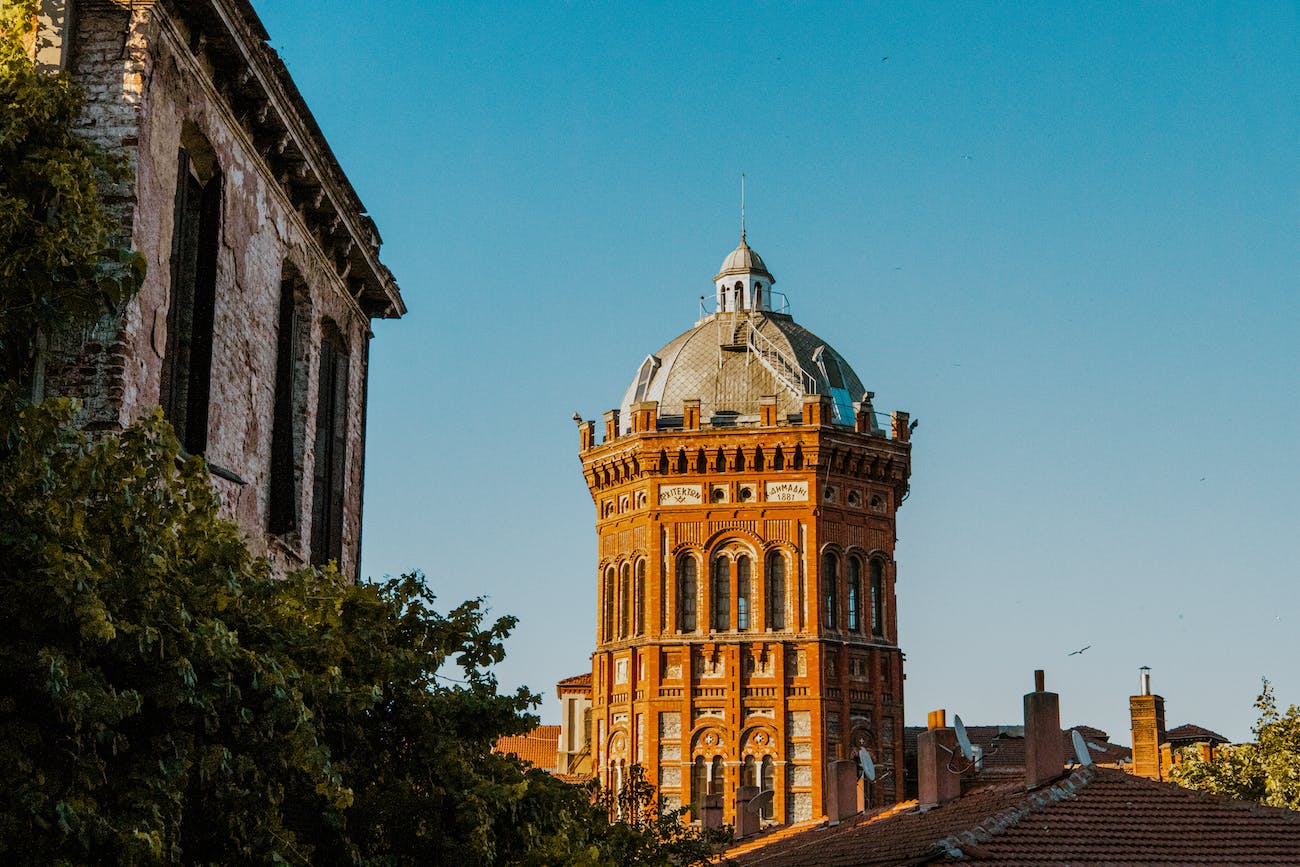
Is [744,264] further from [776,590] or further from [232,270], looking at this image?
[232,270]

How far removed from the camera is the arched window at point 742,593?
2270 inches

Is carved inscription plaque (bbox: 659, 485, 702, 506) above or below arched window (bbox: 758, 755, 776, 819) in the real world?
above

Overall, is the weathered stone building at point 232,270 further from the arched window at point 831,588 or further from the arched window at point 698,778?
the arched window at point 831,588

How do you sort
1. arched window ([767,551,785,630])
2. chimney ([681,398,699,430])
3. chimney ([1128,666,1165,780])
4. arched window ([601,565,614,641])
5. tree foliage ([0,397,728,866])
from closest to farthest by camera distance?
1. tree foliage ([0,397,728,866])
2. chimney ([1128,666,1165,780])
3. arched window ([767,551,785,630])
4. chimney ([681,398,699,430])
5. arched window ([601,565,614,641])

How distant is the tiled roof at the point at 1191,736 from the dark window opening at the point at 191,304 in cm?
4860

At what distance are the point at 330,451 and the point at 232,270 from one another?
431 centimetres

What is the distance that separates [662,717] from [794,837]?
2400cm

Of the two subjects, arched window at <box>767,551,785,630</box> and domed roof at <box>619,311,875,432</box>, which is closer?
arched window at <box>767,551,785,630</box>

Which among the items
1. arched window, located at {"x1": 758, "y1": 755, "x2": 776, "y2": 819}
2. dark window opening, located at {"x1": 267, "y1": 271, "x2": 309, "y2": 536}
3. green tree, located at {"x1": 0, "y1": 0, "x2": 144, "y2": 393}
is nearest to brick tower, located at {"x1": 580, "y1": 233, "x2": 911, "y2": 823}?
arched window, located at {"x1": 758, "y1": 755, "x2": 776, "y2": 819}

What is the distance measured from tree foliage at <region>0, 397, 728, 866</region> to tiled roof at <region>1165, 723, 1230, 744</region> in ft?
163

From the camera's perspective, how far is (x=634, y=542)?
2331 inches

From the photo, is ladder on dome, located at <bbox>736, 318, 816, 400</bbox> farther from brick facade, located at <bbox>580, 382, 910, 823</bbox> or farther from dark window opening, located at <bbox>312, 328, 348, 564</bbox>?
dark window opening, located at <bbox>312, 328, 348, 564</bbox>

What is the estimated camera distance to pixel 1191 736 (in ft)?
198

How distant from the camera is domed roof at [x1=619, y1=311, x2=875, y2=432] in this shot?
59625 mm
